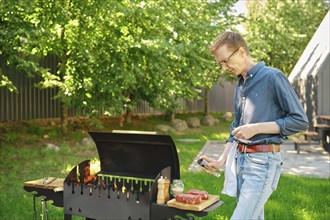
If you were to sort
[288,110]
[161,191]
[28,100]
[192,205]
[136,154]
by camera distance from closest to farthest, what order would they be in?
[288,110] → [192,205] → [161,191] → [136,154] → [28,100]

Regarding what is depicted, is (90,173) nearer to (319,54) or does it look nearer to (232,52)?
(232,52)

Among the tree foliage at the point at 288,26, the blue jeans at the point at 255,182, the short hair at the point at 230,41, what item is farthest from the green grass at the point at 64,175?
the tree foliage at the point at 288,26

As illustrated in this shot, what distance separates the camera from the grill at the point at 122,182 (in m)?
4.14

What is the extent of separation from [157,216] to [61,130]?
11.3 m

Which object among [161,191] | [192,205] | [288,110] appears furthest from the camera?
[161,191]

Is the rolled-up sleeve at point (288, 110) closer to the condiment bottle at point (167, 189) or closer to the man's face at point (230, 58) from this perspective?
the man's face at point (230, 58)

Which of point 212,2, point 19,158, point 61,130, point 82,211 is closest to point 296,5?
point 212,2

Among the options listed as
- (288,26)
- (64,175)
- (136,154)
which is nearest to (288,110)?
(136,154)

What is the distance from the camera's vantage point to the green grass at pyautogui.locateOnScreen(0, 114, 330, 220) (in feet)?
22.0

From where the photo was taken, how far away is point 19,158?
11289mm

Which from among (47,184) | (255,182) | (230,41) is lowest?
(47,184)

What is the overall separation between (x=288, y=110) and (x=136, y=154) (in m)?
1.99

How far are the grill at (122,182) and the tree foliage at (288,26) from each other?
70.0 ft

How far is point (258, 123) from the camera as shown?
3.21 m
